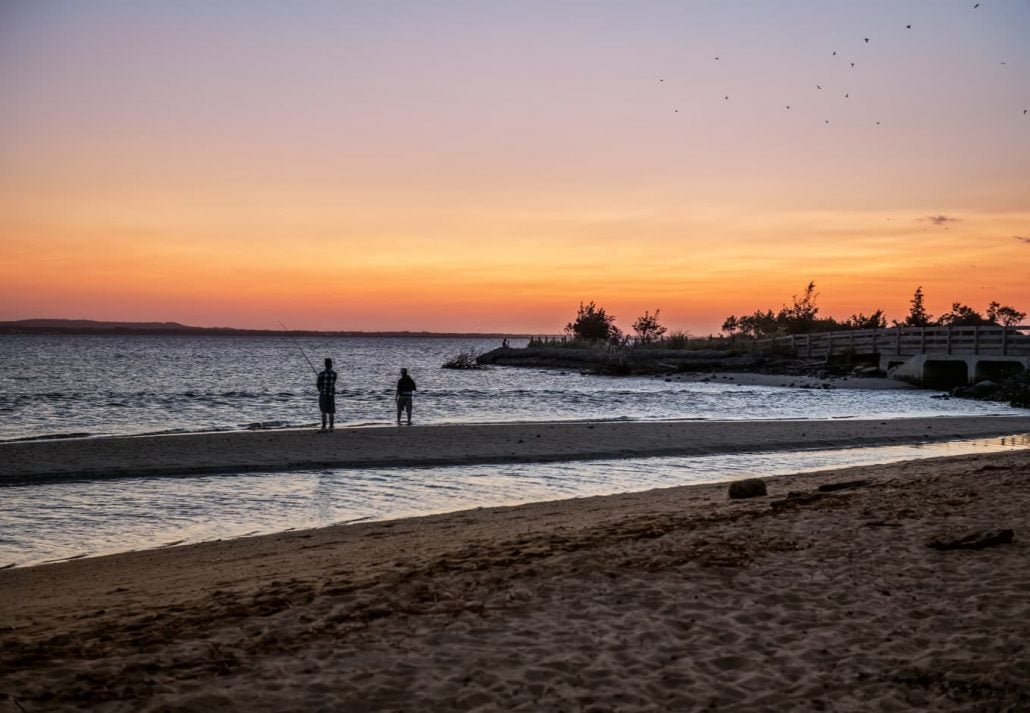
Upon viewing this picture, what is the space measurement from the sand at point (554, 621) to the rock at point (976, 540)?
9 centimetres

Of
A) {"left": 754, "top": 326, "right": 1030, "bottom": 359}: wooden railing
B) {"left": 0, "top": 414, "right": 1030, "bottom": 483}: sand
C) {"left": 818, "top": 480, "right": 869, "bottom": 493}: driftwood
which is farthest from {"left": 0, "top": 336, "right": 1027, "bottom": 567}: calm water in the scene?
{"left": 754, "top": 326, "right": 1030, "bottom": 359}: wooden railing

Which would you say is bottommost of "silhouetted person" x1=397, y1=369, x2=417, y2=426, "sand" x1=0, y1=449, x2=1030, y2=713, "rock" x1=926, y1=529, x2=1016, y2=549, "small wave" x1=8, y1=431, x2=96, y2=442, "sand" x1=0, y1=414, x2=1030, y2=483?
"small wave" x1=8, y1=431, x2=96, y2=442

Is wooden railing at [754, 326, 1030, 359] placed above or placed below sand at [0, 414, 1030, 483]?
above

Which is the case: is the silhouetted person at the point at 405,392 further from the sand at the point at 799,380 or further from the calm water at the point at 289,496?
the sand at the point at 799,380

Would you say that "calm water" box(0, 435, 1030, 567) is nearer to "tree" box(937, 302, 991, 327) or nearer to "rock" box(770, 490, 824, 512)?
"rock" box(770, 490, 824, 512)

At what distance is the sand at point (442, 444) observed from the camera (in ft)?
60.5

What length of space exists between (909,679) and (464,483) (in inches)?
457

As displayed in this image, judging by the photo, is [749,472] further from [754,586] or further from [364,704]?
[364,704]

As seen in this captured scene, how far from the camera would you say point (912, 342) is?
52250 mm

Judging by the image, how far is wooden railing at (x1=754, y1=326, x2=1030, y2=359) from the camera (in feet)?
148

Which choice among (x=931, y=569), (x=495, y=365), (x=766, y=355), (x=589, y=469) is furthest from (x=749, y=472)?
(x=495, y=365)

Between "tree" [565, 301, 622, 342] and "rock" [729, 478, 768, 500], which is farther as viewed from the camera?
"tree" [565, 301, 622, 342]

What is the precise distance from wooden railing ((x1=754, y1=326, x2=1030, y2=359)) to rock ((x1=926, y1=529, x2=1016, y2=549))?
134 ft

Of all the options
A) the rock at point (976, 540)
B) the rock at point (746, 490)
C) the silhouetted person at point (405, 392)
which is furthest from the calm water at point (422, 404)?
the rock at point (976, 540)
